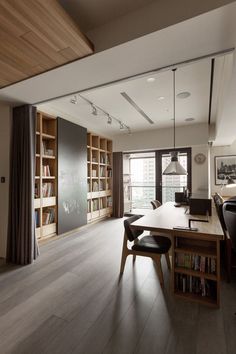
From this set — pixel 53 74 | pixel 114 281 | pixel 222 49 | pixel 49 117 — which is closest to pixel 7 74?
pixel 53 74

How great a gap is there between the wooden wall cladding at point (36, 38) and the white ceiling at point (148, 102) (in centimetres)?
79

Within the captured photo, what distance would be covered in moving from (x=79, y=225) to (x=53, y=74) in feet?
11.2

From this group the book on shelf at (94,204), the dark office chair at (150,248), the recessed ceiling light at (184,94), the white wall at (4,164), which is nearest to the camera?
the dark office chair at (150,248)

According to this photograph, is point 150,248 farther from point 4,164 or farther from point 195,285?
point 4,164

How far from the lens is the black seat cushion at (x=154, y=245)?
7.49 ft

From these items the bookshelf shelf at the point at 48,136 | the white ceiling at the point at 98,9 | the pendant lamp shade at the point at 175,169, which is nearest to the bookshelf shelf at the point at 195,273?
the pendant lamp shade at the point at 175,169

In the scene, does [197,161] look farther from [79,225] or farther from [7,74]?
[7,74]

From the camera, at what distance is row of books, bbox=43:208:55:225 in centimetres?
387

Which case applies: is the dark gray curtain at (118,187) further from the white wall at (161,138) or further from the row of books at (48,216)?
the row of books at (48,216)

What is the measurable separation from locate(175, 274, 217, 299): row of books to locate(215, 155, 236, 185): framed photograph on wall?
4.51 metres

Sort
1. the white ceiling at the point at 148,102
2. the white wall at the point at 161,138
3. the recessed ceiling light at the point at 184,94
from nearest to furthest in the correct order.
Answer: the white ceiling at the point at 148,102 → the recessed ceiling light at the point at 184,94 → the white wall at the point at 161,138

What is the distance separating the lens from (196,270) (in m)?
2.03

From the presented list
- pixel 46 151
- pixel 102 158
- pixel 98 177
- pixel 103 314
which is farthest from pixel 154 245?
pixel 102 158

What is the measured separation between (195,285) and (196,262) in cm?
29
